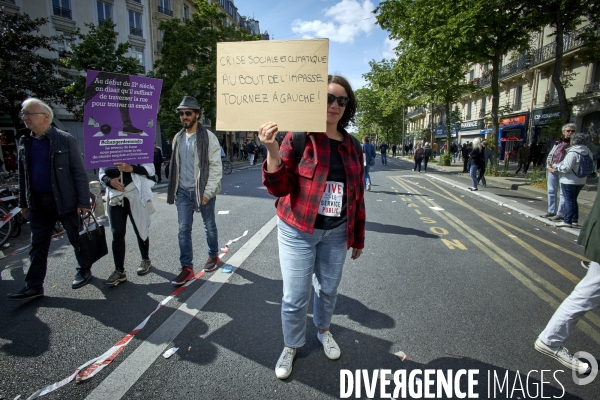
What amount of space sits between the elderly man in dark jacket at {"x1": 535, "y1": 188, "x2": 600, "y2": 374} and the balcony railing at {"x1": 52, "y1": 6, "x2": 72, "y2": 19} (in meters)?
33.6

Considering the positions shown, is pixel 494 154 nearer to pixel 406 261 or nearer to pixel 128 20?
pixel 406 261

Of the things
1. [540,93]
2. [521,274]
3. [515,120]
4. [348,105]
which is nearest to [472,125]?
[515,120]

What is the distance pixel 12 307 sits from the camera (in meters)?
3.18

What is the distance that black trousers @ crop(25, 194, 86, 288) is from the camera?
10.9ft

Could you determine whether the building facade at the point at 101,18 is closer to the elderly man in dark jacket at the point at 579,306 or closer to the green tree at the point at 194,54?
the green tree at the point at 194,54

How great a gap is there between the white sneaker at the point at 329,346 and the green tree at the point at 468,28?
13869mm

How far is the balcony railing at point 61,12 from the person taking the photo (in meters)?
24.3

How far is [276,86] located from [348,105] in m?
0.59

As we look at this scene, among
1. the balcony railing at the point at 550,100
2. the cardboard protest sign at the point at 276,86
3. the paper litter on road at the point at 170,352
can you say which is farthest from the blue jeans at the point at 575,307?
the balcony railing at the point at 550,100

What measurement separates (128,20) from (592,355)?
1455 inches

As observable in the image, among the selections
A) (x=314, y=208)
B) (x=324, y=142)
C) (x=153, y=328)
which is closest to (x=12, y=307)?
(x=153, y=328)

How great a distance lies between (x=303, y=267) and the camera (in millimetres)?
2113

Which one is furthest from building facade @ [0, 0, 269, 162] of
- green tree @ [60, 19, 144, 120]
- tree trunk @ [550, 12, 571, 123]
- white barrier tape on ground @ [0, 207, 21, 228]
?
tree trunk @ [550, 12, 571, 123]

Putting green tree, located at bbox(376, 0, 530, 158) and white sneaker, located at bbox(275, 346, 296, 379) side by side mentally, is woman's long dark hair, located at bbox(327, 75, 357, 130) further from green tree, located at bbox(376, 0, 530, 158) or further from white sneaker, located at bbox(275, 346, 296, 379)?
Result: green tree, located at bbox(376, 0, 530, 158)
